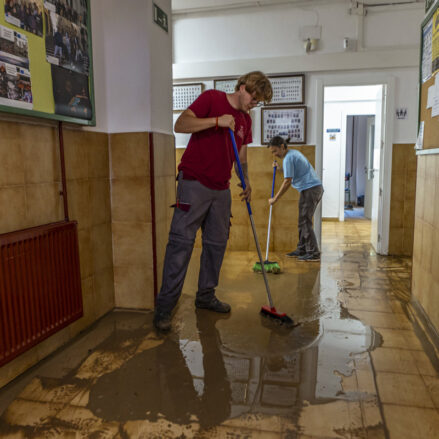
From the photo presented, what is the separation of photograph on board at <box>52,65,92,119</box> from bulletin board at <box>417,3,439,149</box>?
6.43ft

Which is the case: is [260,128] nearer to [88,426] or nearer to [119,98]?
[119,98]

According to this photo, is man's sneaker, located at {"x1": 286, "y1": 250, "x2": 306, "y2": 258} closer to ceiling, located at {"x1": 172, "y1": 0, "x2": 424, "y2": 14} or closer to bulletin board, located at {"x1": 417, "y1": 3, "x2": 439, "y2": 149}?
bulletin board, located at {"x1": 417, "y1": 3, "x2": 439, "y2": 149}

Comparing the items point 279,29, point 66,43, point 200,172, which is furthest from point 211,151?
point 279,29

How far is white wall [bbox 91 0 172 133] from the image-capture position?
2488 millimetres

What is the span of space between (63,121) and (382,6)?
355cm

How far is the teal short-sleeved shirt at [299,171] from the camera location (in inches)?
157

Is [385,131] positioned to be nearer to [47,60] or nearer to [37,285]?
[47,60]

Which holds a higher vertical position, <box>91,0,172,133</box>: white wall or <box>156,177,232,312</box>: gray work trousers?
<box>91,0,172,133</box>: white wall

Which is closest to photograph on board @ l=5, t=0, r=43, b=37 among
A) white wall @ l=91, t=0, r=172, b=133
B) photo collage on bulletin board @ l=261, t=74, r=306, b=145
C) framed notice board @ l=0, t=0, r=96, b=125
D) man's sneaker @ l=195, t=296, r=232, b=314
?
framed notice board @ l=0, t=0, r=96, b=125

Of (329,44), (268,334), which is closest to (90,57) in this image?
(268,334)

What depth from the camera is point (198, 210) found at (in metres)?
2.39

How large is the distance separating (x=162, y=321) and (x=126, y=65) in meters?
1.60

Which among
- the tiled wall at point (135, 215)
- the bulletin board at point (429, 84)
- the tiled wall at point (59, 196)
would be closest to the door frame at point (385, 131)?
the bulletin board at point (429, 84)

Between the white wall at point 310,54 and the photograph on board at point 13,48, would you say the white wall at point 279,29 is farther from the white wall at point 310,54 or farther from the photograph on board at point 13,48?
the photograph on board at point 13,48
